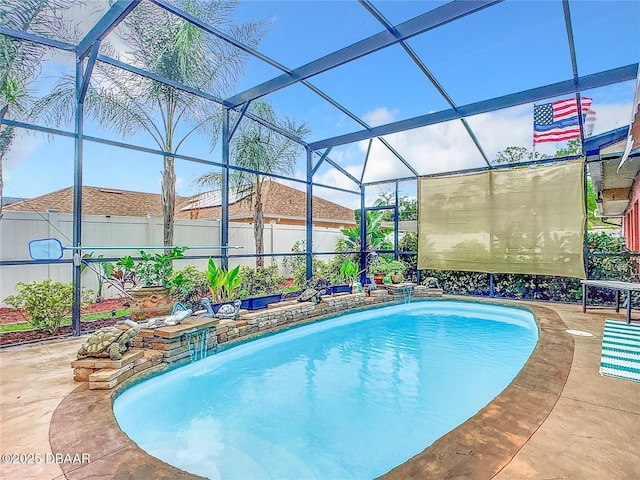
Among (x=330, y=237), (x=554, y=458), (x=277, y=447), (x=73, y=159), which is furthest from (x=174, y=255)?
(x=330, y=237)

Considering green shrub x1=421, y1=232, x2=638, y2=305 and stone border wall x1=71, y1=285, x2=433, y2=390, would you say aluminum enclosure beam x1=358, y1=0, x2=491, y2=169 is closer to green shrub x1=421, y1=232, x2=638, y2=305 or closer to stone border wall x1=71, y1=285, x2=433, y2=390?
green shrub x1=421, y1=232, x2=638, y2=305

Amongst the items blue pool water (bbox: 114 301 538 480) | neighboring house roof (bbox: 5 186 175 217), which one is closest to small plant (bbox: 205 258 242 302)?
blue pool water (bbox: 114 301 538 480)

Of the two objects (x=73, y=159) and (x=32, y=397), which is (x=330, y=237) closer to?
(x=73, y=159)

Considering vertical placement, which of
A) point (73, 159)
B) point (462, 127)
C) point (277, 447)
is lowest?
point (277, 447)

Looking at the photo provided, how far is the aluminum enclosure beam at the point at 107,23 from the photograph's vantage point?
393 centimetres

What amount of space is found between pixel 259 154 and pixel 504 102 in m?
6.06

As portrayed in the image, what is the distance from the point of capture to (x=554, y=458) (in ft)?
6.35

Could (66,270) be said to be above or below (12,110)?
below

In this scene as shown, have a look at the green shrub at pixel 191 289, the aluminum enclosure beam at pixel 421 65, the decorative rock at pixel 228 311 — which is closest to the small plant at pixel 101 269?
the green shrub at pixel 191 289

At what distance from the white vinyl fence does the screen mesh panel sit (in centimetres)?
490

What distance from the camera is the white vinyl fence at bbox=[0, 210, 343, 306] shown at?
611 centimetres

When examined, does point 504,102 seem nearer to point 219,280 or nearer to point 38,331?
point 219,280

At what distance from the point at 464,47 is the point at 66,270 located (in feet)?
27.7

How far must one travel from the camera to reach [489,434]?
217cm
